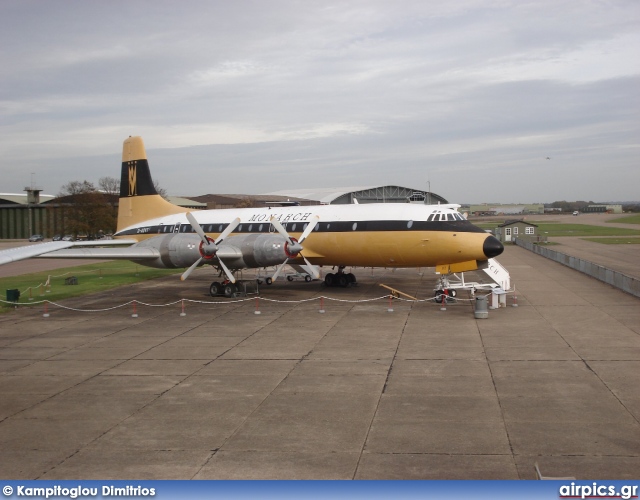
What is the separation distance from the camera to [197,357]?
57.2ft

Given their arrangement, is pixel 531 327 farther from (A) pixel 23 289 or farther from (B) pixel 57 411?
(A) pixel 23 289

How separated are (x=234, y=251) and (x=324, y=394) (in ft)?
53.0

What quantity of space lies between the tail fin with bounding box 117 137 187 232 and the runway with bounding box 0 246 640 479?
41.8ft

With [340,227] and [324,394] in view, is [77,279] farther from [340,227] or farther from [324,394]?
[324,394]

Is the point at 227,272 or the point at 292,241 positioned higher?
the point at 292,241

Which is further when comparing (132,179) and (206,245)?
(132,179)

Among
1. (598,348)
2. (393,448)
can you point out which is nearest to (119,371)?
(393,448)

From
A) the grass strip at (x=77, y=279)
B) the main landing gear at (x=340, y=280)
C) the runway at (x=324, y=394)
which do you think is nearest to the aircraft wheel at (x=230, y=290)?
the runway at (x=324, y=394)

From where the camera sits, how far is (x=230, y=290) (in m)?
30.0

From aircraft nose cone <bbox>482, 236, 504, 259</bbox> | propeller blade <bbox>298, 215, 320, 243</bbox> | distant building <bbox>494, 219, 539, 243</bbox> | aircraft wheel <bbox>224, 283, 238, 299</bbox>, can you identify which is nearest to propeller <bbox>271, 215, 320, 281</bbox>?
propeller blade <bbox>298, 215, 320, 243</bbox>

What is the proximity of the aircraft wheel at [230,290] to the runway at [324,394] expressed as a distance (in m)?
5.08

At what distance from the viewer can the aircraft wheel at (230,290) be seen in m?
30.0

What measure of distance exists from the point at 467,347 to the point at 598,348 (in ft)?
12.1

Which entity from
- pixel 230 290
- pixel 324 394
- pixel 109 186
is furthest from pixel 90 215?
pixel 324 394
